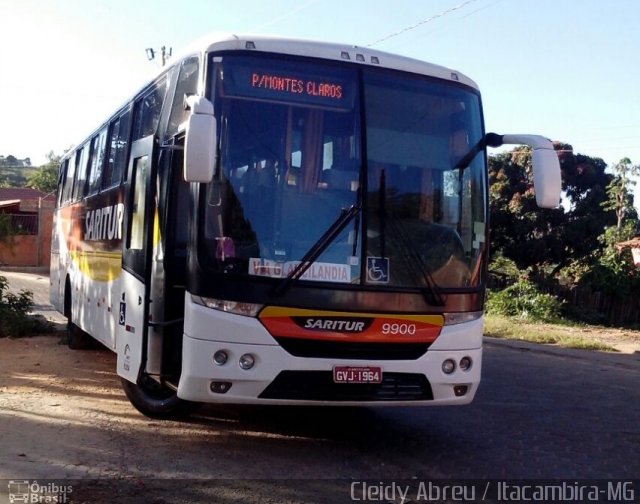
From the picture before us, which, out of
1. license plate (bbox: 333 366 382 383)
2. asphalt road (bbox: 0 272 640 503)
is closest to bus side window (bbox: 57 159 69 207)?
asphalt road (bbox: 0 272 640 503)

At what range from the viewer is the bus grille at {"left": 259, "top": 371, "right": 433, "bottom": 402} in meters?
6.41

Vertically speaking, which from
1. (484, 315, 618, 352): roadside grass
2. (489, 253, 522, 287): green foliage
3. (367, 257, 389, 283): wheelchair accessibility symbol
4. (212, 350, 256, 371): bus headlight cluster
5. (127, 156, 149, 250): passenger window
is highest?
(127, 156, 149, 250): passenger window

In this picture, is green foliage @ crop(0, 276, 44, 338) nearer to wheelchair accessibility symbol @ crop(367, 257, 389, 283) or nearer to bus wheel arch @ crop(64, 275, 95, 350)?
bus wheel arch @ crop(64, 275, 95, 350)

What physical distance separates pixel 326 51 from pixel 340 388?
284 cm

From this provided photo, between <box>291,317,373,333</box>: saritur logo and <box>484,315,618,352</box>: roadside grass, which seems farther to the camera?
<box>484,315,618,352</box>: roadside grass

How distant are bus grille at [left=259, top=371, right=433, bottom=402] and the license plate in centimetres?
4

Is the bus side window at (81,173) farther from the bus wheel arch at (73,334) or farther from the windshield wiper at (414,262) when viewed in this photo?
the windshield wiper at (414,262)

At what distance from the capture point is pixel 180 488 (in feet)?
19.4

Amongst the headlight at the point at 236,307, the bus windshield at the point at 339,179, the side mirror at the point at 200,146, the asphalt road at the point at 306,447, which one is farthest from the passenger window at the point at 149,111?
the asphalt road at the point at 306,447

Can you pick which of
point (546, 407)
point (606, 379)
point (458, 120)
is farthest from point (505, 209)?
point (458, 120)

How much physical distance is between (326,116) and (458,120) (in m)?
1.28

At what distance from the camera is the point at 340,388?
257 inches

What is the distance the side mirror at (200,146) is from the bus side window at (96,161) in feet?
17.0

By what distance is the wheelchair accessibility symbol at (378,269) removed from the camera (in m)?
6.59
